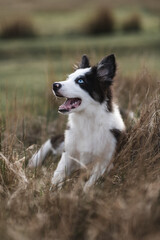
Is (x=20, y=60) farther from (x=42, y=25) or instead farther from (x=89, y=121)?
(x=89, y=121)

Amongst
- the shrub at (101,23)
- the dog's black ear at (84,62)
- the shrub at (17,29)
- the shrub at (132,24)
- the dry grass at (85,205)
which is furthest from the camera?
the shrub at (132,24)

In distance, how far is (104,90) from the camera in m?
4.72

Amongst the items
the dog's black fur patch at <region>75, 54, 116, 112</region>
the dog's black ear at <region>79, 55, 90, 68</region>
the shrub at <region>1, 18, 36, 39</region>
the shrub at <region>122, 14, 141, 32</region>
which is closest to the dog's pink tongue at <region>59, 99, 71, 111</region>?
the dog's black fur patch at <region>75, 54, 116, 112</region>

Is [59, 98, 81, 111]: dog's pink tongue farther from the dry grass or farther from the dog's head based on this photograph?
the dry grass

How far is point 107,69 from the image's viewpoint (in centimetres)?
460

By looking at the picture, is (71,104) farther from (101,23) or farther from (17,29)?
(101,23)

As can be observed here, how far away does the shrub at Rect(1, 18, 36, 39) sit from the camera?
51.3 feet

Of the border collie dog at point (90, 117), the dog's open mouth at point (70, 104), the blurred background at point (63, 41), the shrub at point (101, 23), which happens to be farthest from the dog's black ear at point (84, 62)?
the shrub at point (101, 23)

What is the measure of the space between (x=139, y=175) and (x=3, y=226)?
43.7 inches

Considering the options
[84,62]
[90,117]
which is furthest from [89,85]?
[84,62]

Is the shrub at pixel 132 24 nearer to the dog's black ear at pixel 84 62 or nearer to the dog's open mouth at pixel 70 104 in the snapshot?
the dog's black ear at pixel 84 62

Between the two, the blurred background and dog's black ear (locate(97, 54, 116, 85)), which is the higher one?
dog's black ear (locate(97, 54, 116, 85))

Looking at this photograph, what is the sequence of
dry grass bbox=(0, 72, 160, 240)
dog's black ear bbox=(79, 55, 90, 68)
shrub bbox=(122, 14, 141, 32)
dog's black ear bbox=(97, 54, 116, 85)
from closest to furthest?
1. dry grass bbox=(0, 72, 160, 240)
2. dog's black ear bbox=(97, 54, 116, 85)
3. dog's black ear bbox=(79, 55, 90, 68)
4. shrub bbox=(122, 14, 141, 32)

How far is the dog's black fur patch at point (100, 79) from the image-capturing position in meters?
4.58
